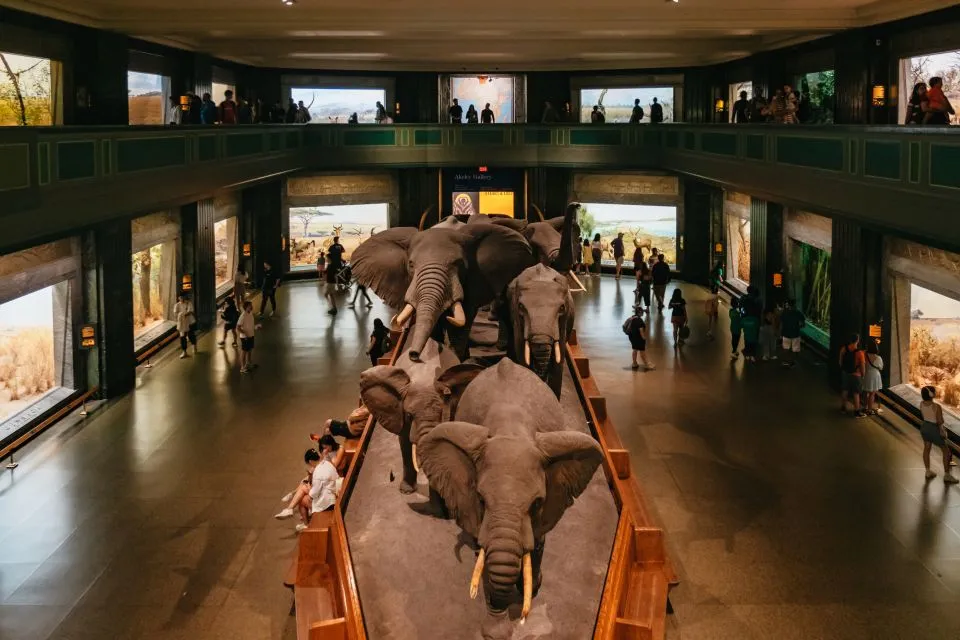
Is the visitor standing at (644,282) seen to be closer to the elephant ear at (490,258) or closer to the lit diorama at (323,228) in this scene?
the lit diorama at (323,228)

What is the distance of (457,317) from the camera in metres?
10.4

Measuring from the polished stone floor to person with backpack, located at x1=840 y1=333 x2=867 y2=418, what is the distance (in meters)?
0.38

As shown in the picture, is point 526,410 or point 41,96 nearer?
point 526,410

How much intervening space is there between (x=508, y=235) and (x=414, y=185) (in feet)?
88.7

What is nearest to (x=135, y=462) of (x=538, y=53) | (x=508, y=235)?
(x=508, y=235)

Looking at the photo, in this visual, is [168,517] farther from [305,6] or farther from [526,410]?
[305,6]

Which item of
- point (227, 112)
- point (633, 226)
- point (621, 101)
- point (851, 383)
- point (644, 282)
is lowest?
point (851, 383)

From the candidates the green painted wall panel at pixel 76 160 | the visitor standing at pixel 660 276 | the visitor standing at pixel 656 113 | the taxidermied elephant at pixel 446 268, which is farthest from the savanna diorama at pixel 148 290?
the visitor standing at pixel 656 113

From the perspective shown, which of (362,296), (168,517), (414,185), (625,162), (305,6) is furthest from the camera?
(414,185)

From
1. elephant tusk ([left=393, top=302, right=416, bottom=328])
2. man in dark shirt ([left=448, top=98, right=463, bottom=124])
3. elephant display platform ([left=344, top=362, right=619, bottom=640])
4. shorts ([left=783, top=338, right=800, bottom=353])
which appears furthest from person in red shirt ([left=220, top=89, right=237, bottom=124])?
elephant display platform ([left=344, top=362, right=619, bottom=640])

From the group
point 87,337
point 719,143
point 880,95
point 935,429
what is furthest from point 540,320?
point 719,143

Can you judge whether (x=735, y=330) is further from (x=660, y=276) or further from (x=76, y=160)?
(x=76, y=160)

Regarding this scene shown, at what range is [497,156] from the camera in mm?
34906

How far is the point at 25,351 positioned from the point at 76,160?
15.5 ft
